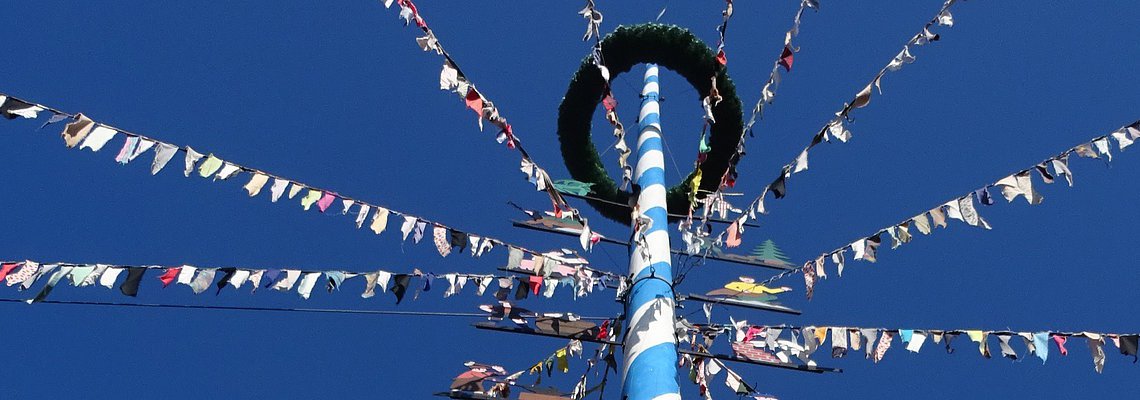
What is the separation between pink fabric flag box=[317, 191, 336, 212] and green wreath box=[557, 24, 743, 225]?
14.2ft

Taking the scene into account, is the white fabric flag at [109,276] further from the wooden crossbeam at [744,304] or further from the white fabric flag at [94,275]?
the wooden crossbeam at [744,304]

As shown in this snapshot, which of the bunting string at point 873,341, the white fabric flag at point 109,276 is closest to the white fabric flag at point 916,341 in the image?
the bunting string at point 873,341

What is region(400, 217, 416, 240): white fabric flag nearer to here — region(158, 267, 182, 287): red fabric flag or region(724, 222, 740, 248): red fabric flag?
region(158, 267, 182, 287): red fabric flag

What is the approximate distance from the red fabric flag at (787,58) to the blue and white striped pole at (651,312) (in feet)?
4.82

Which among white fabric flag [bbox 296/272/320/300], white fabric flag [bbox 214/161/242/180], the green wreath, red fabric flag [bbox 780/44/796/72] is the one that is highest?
the green wreath

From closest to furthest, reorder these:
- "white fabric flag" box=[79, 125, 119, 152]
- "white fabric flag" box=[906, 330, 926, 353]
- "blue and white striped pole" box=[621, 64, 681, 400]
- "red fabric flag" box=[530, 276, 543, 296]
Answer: "blue and white striped pole" box=[621, 64, 681, 400]
"white fabric flag" box=[79, 125, 119, 152]
"white fabric flag" box=[906, 330, 926, 353]
"red fabric flag" box=[530, 276, 543, 296]

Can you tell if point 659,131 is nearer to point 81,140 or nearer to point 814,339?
point 814,339

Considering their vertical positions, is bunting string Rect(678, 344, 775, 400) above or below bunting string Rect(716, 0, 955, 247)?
below

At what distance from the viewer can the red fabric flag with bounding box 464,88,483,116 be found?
6.65 metres

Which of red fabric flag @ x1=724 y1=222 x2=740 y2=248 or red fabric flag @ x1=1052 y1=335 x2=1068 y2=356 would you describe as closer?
red fabric flag @ x1=1052 y1=335 x2=1068 y2=356

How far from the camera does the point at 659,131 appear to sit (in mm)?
9844

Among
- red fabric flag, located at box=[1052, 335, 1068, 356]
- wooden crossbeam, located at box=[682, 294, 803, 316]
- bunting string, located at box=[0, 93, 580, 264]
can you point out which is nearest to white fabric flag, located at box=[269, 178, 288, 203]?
bunting string, located at box=[0, 93, 580, 264]

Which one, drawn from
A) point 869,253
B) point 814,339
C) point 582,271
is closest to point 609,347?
point 582,271

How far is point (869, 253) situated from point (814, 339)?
0.84m
